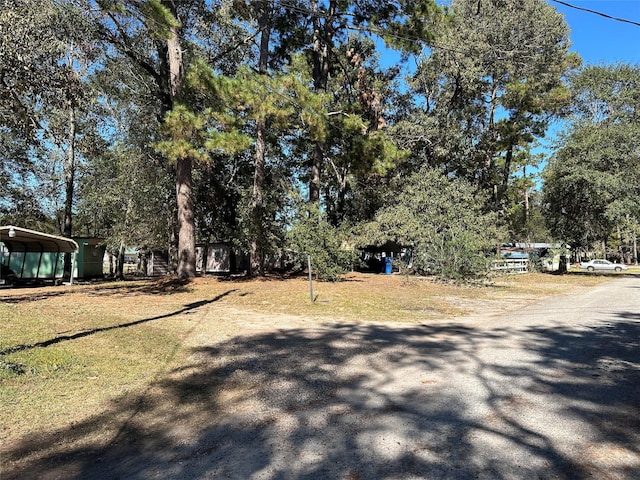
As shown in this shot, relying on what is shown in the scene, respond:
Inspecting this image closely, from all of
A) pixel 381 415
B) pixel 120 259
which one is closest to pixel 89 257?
pixel 120 259

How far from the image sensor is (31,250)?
19.6 metres

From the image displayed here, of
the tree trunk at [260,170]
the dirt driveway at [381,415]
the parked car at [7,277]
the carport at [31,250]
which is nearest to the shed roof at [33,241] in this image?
the carport at [31,250]

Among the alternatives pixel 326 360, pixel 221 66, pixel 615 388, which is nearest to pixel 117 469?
pixel 326 360

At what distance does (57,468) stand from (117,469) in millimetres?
483

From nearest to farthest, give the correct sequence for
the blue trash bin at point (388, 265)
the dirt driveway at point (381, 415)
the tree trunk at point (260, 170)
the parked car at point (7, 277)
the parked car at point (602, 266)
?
the dirt driveway at point (381, 415) → the tree trunk at point (260, 170) → the parked car at point (7, 277) → the blue trash bin at point (388, 265) → the parked car at point (602, 266)

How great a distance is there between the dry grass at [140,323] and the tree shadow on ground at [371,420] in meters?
0.42

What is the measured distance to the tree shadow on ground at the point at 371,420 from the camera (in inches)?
116

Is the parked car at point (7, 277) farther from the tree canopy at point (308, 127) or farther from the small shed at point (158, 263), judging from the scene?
the small shed at point (158, 263)

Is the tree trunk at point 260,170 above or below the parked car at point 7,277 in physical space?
above

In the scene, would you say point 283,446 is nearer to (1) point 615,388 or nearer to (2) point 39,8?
(1) point 615,388

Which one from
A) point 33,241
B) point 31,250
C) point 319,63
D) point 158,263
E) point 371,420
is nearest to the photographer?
point 371,420

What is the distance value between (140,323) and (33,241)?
44.1 feet

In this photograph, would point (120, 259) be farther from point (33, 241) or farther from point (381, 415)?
point (381, 415)

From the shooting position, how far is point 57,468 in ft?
10.5
